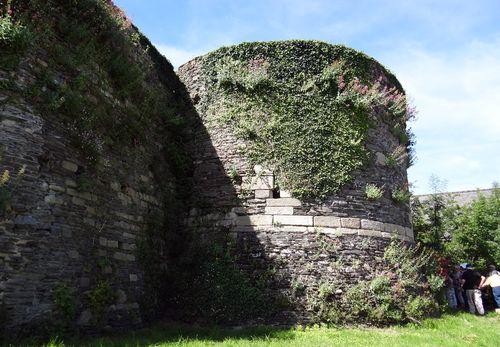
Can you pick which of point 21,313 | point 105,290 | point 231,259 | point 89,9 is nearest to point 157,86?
point 89,9

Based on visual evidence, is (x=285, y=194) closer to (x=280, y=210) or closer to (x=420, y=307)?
(x=280, y=210)

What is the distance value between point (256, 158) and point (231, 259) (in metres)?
2.10

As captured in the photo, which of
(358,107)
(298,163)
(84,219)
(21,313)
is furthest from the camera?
(358,107)

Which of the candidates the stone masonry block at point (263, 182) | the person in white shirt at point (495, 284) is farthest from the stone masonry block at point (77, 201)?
the person in white shirt at point (495, 284)

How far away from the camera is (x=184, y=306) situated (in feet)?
26.8

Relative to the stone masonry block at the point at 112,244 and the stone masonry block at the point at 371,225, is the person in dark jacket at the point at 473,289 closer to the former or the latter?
the stone masonry block at the point at 371,225

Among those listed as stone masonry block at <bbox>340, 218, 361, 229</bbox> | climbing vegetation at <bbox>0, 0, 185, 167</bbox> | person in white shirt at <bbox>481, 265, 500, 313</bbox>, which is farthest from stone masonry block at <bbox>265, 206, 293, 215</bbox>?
person in white shirt at <bbox>481, 265, 500, 313</bbox>

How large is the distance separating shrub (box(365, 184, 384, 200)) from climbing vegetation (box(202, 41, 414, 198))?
476 mm

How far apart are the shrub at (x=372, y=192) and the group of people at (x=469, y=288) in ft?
12.3

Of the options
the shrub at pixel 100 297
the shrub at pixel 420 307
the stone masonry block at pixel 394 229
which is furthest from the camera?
the stone masonry block at pixel 394 229

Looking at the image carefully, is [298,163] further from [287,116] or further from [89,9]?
[89,9]

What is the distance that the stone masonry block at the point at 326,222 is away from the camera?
8391 mm

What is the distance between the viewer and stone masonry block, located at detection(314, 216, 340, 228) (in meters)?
8.39

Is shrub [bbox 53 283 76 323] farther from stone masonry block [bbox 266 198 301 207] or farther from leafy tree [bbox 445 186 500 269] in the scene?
leafy tree [bbox 445 186 500 269]
